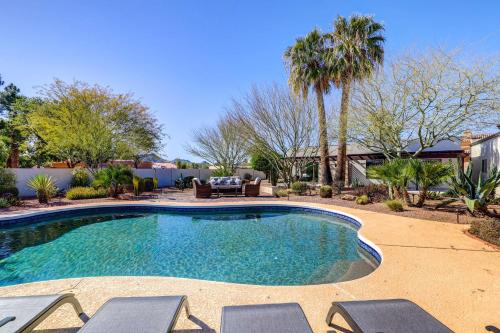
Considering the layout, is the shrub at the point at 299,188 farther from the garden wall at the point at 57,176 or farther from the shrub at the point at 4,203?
the shrub at the point at 4,203

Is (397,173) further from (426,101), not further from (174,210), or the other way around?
(174,210)

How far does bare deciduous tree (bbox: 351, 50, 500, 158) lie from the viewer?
35.1 ft

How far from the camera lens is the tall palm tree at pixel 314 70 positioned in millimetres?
16719

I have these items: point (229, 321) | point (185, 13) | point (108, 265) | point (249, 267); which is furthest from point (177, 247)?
point (185, 13)

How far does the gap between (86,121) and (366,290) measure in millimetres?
17903

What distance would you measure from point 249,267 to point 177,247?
2.45 m

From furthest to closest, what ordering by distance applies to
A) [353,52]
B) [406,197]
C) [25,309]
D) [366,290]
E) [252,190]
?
[252,190] → [353,52] → [406,197] → [366,290] → [25,309]

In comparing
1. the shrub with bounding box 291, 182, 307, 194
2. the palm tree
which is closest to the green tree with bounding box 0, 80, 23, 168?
the shrub with bounding box 291, 182, 307, 194

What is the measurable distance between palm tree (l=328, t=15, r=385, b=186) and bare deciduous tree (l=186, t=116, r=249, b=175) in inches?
398

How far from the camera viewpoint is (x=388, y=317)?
242 centimetres

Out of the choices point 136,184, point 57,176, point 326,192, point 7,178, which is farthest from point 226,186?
point 7,178

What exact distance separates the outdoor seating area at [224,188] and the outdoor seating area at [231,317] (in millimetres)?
12108

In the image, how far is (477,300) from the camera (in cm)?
353

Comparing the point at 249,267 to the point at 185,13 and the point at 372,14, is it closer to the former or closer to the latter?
the point at 185,13
